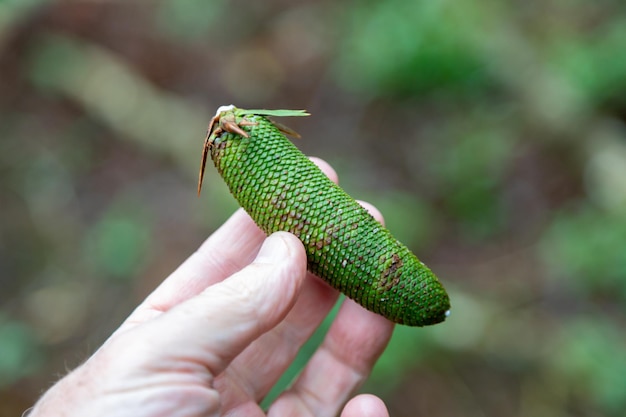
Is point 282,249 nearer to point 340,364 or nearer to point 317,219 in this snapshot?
point 317,219

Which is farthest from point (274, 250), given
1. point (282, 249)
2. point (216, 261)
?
point (216, 261)

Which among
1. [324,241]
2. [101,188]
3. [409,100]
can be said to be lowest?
[101,188]

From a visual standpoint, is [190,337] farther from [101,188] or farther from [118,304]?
[101,188]

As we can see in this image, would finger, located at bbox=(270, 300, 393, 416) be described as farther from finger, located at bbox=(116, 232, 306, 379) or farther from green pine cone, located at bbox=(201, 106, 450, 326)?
finger, located at bbox=(116, 232, 306, 379)

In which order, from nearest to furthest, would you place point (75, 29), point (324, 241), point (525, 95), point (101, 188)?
point (324, 241) < point (525, 95) < point (101, 188) < point (75, 29)

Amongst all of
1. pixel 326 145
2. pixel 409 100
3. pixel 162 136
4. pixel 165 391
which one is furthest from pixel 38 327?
pixel 409 100

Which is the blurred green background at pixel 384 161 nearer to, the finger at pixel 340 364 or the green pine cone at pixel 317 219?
the finger at pixel 340 364
